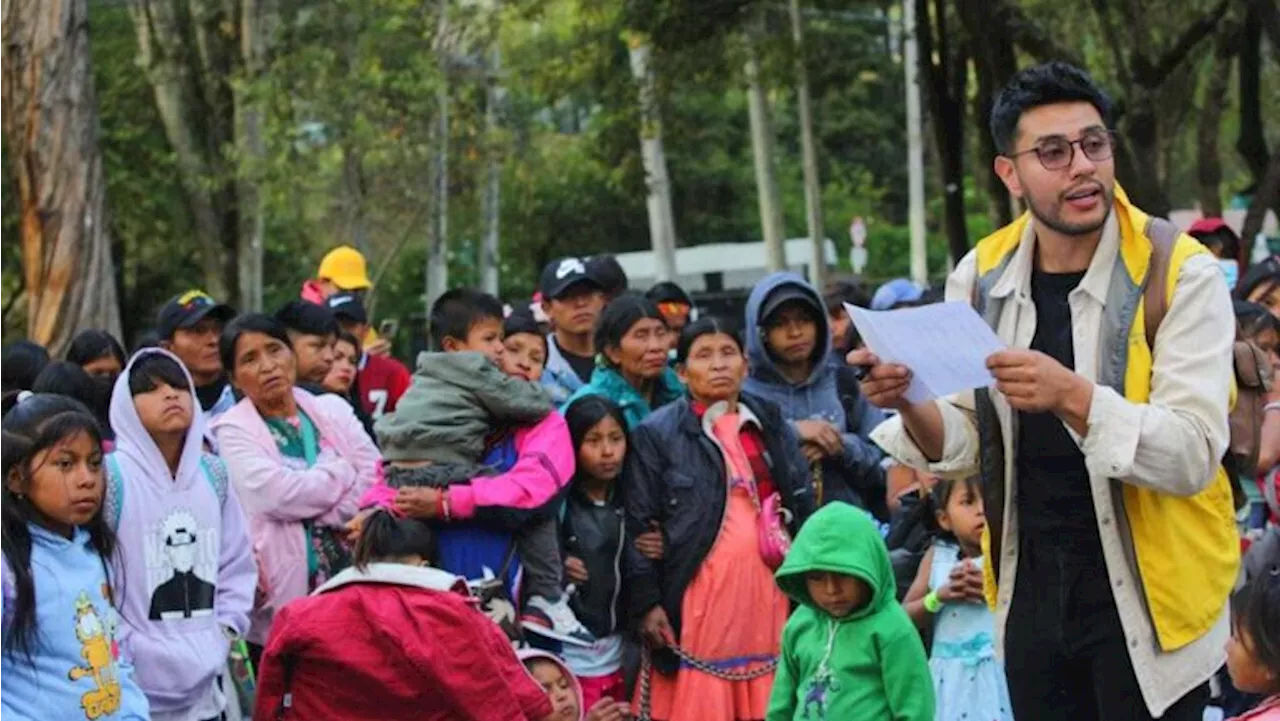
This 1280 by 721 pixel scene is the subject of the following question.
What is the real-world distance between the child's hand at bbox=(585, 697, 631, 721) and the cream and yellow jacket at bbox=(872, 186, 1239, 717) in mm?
3134

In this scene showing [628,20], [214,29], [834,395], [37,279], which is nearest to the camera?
[834,395]

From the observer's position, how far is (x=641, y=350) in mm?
9016

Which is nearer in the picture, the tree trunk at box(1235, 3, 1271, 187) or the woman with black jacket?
the woman with black jacket

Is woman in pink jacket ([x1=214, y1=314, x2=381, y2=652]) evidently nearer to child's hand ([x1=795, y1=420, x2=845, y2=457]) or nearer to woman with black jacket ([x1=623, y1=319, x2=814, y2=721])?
woman with black jacket ([x1=623, y1=319, x2=814, y2=721])

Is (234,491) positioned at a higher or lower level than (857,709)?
higher

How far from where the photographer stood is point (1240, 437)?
6.23 metres

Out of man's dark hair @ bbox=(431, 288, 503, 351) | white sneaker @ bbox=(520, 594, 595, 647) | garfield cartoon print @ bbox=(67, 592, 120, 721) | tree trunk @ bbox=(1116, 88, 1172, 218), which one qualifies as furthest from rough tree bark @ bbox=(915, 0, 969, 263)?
garfield cartoon print @ bbox=(67, 592, 120, 721)

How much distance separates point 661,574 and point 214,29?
20580 millimetres

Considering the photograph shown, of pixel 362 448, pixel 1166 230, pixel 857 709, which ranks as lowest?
pixel 857 709

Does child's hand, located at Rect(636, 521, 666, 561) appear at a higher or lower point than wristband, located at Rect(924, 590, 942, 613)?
higher

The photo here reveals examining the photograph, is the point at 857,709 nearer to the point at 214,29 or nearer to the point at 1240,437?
the point at 1240,437

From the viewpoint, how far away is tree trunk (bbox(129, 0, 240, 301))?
27250 millimetres

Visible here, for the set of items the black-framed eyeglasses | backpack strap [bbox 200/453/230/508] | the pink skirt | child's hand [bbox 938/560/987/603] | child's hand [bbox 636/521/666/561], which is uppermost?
the black-framed eyeglasses

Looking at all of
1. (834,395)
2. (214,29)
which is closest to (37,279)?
(834,395)
